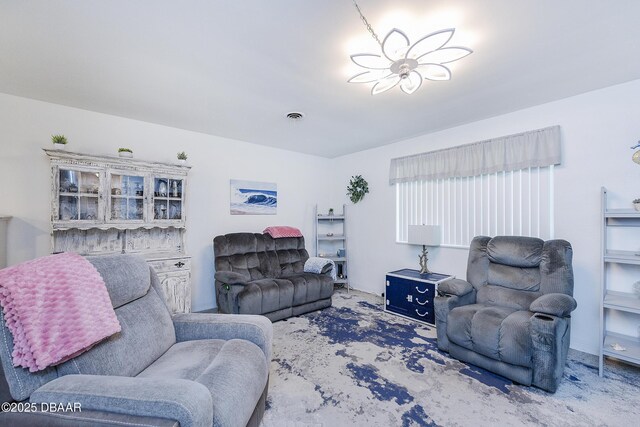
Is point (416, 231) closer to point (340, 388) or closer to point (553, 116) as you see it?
point (553, 116)

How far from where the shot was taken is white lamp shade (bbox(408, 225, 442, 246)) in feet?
11.5

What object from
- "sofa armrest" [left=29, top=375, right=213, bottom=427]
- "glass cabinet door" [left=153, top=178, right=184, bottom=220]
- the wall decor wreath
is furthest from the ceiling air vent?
"sofa armrest" [left=29, top=375, right=213, bottom=427]

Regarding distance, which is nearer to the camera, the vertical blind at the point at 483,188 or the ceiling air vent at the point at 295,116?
the vertical blind at the point at 483,188

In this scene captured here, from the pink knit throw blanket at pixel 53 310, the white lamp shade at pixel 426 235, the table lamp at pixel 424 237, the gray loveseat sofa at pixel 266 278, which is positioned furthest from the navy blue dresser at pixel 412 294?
the pink knit throw blanket at pixel 53 310

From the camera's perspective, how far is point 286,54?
197 cm

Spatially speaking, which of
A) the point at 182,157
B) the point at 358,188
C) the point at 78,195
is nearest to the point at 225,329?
the point at 78,195

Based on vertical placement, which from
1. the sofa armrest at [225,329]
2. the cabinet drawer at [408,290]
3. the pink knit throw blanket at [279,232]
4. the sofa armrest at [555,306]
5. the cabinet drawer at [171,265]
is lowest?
the cabinet drawer at [408,290]

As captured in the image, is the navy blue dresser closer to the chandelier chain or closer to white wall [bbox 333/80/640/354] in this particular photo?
white wall [bbox 333/80/640/354]

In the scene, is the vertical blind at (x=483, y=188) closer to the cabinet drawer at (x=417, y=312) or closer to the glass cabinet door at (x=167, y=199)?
the cabinet drawer at (x=417, y=312)

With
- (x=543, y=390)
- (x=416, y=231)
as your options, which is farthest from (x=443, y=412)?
(x=416, y=231)

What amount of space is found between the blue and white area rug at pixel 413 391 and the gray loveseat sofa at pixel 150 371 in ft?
1.61

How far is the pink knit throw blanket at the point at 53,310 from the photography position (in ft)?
3.46

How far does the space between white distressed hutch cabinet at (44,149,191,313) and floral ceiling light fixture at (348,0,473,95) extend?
258 centimetres

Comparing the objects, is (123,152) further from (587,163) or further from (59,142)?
(587,163)
